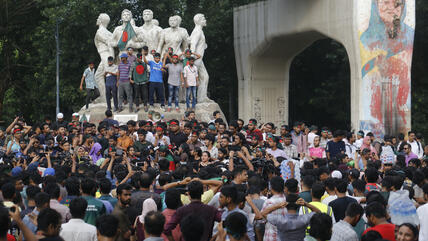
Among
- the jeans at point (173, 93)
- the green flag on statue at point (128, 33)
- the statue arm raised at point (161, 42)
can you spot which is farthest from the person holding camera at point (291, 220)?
the statue arm raised at point (161, 42)

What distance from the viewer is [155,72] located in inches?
742

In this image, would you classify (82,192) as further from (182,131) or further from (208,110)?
(208,110)

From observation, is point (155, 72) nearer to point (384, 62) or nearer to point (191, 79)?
point (191, 79)

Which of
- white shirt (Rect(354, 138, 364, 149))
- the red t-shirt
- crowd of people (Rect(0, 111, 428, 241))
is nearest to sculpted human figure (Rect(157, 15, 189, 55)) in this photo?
white shirt (Rect(354, 138, 364, 149))

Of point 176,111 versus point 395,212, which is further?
point 176,111

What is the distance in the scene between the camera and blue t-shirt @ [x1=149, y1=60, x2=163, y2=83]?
18.6 m

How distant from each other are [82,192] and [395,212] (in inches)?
131

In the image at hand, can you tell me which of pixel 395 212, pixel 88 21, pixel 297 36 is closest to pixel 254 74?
pixel 297 36

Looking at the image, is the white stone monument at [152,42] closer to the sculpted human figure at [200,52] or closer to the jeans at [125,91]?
the sculpted human figure at [200,52]

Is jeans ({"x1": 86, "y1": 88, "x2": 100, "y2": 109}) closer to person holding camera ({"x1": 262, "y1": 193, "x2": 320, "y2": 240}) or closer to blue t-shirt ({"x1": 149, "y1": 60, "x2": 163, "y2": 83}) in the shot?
blue t-shirt ({"x1": 149, "y1": 60, "x2": 163, "y2": 83})

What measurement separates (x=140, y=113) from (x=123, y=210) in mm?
11714

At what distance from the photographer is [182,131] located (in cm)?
1441

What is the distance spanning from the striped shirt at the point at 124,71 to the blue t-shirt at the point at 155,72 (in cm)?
62

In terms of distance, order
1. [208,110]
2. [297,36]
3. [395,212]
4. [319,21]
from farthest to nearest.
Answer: [297,36]
[319,21]
[208,110]
[395,212]
